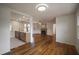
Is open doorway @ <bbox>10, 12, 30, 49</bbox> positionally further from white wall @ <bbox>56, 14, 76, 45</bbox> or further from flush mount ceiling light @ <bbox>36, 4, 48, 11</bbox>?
white wall @ <bbox>56, 14, 76, 45</bbox>

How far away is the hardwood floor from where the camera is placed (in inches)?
73.8

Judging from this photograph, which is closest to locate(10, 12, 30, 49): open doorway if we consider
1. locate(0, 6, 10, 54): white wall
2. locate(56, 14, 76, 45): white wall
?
locate(0, 6, 10, 54): white wall

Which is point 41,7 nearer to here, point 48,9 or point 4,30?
point 48,9

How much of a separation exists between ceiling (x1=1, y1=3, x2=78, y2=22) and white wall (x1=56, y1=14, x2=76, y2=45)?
12 cm

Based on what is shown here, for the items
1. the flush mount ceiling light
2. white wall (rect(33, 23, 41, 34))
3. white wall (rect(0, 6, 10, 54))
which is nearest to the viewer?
the flush mount ceiling light

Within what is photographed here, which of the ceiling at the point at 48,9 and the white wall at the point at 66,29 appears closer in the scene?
the ceiling at the point at 48,9

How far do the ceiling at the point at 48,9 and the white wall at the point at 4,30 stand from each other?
21 centimetres

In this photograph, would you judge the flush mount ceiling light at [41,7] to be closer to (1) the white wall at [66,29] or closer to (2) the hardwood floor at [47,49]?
(1) the white wall at [66,29]

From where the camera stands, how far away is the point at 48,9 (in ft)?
6.27

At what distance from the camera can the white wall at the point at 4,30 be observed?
190 centimetres

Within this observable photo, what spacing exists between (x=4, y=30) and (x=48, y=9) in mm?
1035

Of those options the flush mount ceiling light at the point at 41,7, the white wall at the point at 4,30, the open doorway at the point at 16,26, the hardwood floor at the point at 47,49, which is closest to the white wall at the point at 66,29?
the hardwood floor at the point at 47,49
